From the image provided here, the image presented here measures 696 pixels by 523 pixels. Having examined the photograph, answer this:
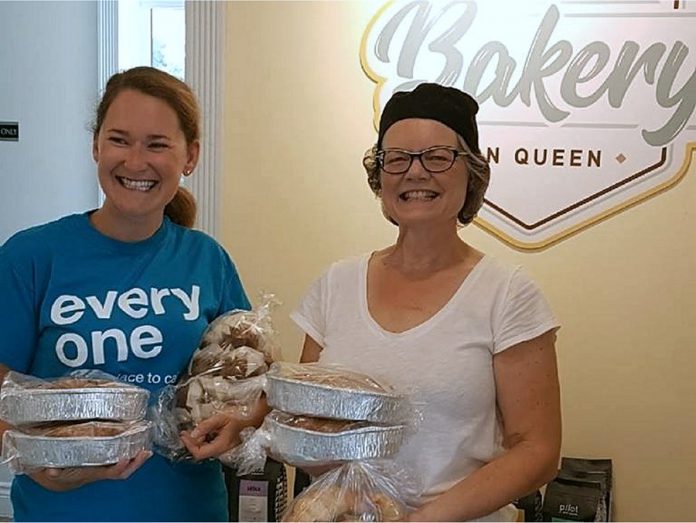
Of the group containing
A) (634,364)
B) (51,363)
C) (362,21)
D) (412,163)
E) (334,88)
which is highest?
(362,21)

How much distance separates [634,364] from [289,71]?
1331 millimetres

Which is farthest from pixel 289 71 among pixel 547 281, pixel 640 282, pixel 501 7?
pixel 640 282

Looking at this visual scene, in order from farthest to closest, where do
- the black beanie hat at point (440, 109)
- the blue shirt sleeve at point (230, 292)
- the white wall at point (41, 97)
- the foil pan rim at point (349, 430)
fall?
the white wall at point (41, 97)
the blue shirt sleeve at point (230, 292)
the black beanie hat at point (440, 109)
the foil pan rim at point (349, 430)

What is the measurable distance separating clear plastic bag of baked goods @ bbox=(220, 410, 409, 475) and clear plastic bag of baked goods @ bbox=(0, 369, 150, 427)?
0.63 feet

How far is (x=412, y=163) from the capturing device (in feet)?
3.72

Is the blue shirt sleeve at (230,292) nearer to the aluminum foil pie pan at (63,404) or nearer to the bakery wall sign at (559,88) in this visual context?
the aluminum foil pie pan at (63,404)

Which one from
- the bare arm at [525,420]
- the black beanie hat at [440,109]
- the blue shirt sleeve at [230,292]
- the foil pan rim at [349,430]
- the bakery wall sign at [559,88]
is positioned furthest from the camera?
the bakery wall sign at [559,88]

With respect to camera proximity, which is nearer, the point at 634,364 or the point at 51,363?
the point at 51,363

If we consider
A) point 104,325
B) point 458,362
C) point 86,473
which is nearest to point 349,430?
point 458,362

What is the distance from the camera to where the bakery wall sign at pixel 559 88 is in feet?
6.89

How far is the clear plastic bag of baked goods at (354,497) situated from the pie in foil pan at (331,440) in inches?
0.9

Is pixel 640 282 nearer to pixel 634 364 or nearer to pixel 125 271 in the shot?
pixel 634 364

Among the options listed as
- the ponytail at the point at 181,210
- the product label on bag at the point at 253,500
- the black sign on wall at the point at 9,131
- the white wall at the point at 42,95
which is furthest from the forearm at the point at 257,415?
the black sign on wall at the point at 9,131

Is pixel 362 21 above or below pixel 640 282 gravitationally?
above
